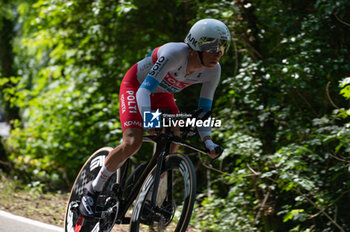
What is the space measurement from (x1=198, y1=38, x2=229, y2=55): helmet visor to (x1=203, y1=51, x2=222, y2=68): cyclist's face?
0.03 metres

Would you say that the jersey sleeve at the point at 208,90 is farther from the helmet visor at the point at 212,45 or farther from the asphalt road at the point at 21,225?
the asphalt road at the point at 21,225

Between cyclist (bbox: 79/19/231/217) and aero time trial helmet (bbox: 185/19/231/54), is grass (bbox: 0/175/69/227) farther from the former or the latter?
aero time trial helmet (bbox: 185/19/231/54)

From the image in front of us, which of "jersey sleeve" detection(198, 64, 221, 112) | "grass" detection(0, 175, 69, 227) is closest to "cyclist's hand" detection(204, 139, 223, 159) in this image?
"jersey sleeve" detection(198, 64, 221, 112)

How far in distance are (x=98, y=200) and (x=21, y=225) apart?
136cm

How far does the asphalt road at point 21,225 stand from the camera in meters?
4.53

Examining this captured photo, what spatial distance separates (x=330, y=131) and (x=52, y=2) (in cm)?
501

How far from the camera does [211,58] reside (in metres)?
3.34

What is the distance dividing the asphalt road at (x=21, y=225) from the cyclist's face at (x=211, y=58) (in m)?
2.63

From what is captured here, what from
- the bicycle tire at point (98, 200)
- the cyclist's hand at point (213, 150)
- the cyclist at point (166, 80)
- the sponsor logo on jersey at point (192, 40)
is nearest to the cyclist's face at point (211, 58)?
the cyclist at point (166, 80)

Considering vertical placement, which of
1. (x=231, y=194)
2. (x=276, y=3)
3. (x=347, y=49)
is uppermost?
(x=276, y=3)

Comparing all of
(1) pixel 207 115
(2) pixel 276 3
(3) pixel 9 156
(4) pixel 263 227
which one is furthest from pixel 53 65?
(1) pixel 207 115

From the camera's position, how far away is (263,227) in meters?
5.61

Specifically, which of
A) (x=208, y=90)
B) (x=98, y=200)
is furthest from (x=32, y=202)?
(x=208, y=90)

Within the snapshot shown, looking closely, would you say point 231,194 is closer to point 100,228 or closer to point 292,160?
point 292,160
